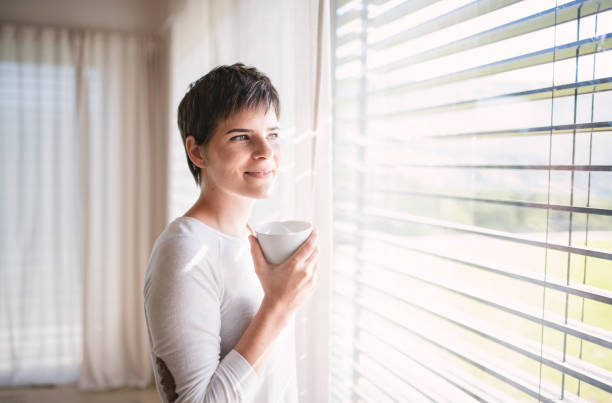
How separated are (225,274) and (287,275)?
16 cm

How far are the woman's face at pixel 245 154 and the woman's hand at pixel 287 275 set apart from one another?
0.14 meters

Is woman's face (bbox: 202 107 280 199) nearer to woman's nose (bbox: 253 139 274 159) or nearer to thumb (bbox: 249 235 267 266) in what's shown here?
woman's nose (bbox: 253 139 274 159)

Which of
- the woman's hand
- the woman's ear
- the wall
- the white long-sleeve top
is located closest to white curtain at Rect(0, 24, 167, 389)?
the wall

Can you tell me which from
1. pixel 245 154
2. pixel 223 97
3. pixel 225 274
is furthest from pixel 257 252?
pixel 223 97

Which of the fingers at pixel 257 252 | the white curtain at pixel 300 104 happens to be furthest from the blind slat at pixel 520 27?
the fingers at pixel 257 252

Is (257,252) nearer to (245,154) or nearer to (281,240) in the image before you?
(281,240)

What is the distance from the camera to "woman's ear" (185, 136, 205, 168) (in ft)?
3.26

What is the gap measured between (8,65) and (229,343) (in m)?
3.29

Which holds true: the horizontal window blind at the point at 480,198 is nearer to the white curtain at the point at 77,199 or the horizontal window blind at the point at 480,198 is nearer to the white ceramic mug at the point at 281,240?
the white ceramic mug at the point at 281,240

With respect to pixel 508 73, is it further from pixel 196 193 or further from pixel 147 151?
pixel 147 151

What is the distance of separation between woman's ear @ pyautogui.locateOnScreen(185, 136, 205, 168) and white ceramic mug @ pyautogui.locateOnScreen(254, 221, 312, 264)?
241 mm

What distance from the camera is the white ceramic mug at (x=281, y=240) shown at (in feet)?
2.73

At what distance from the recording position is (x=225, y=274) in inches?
36.7

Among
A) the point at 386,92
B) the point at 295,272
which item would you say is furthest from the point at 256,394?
the point at 386,92
